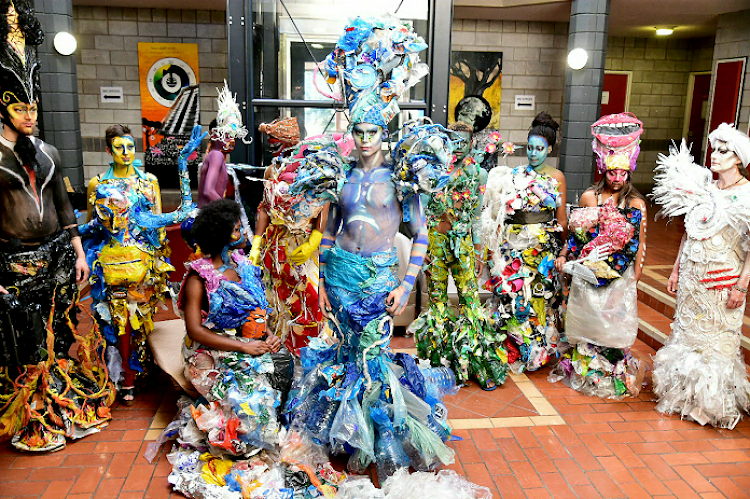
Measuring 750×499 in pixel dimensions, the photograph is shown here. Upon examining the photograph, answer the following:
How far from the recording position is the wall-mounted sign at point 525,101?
10.6 m

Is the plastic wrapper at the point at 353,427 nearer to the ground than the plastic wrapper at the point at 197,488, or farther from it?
farther from it

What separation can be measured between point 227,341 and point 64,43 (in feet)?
18.5

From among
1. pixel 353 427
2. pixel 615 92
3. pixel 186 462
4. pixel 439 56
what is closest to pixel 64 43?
pixel 439 56

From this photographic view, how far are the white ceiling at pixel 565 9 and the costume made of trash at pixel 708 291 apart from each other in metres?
5.57

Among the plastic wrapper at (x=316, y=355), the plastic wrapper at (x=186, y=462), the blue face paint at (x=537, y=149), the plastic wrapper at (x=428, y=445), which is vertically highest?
the blue face paint at (x=537, y=149)

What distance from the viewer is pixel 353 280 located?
347 cm

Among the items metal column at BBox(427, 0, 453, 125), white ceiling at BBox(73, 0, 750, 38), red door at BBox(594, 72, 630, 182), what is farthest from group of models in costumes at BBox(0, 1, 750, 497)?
red door at BBox(594, 72, 630, 182)

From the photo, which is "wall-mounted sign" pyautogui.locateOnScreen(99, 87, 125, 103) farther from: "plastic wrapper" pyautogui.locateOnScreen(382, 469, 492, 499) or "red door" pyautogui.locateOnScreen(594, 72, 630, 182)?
"red door" pyautogui.locateOnScreen(594, 72, 630, 182)

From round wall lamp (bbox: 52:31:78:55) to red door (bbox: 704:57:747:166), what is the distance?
895cm

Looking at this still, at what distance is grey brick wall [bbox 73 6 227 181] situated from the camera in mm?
9703

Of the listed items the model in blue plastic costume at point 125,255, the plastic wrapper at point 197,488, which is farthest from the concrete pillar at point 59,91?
the plastic wrapper at point 197,488

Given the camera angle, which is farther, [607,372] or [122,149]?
[607,372]

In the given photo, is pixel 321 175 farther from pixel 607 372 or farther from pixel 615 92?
pixel 615 92

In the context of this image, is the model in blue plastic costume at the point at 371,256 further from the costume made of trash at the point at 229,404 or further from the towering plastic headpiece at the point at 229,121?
the towering plastic headpiece at the point at 229,121
